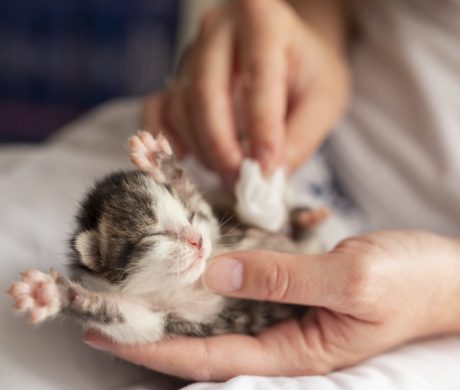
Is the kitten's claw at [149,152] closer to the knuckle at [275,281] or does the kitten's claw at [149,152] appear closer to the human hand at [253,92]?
the human hand at [253,92]

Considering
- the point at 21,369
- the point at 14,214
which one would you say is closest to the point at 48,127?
the point at 14,214

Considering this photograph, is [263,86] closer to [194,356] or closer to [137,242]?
[137,242]

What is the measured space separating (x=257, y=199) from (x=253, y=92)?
258 millimetres

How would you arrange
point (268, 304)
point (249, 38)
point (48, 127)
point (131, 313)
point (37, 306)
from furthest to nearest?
point (48, 127)
point (249, 38)
point (268, 304)
point (131, 313)
point (37, 306)

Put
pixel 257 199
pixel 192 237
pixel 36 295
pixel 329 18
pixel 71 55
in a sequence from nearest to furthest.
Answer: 1. pixel 36 295
2. pixel 192 237
3. pixel 257 199
4. pixel 329 18
5. pixel 71 55

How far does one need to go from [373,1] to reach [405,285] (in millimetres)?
1053

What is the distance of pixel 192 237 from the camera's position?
36.9 inches

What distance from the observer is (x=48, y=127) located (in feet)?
11.7

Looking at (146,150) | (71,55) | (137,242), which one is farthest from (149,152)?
(71,55)

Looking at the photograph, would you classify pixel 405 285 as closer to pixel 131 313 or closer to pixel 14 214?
pixel 131 313

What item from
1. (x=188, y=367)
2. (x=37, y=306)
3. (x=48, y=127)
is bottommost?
(x=48, y=127)

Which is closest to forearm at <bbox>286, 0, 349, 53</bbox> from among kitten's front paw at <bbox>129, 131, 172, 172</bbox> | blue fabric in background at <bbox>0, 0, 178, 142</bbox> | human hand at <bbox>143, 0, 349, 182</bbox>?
human hand at <bbox>143, 0, 349, 182</bbox>

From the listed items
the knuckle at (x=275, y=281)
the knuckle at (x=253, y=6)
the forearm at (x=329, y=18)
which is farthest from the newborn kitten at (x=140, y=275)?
the forearm at (x=329, y=18)

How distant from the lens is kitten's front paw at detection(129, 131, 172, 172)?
1.05 metres
